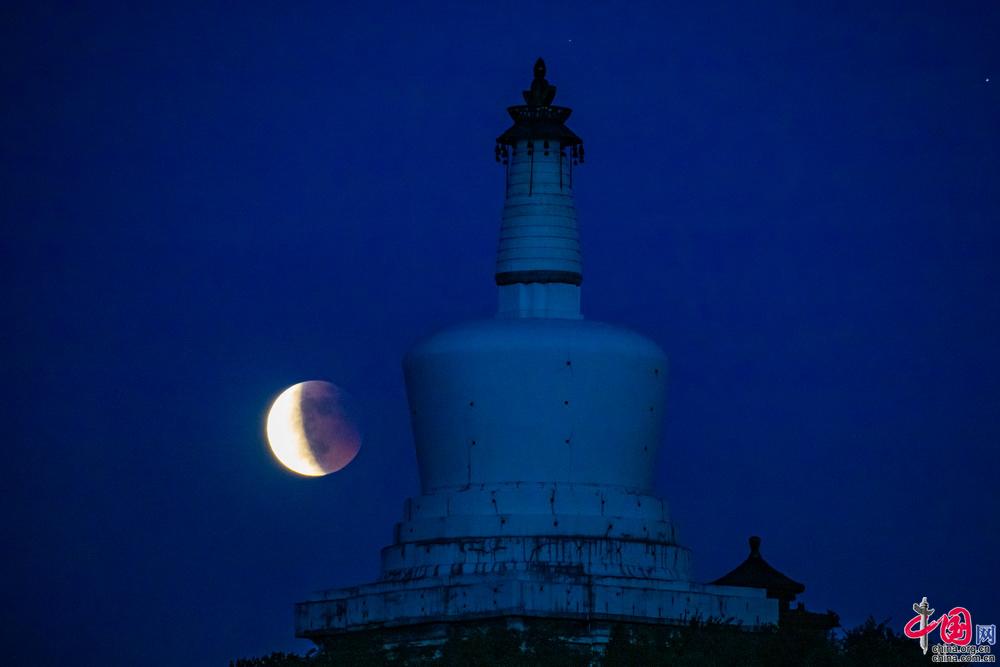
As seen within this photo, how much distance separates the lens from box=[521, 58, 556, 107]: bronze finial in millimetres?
60094

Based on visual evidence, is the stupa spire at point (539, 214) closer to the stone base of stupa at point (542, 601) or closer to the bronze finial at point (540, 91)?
the bronze finial at point (540, 91)

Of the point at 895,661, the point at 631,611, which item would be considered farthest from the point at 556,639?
the point at 895,661

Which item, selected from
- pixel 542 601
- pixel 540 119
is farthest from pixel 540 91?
pixel 542 601

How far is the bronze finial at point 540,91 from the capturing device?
60094 mm

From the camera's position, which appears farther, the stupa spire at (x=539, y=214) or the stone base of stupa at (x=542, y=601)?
the stupa spire at (x=539, y=214)

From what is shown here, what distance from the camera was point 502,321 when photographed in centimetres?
5925

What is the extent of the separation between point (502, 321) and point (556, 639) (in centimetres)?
651

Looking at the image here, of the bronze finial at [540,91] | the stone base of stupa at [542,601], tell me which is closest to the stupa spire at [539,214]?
the bronze finial at [540,91]

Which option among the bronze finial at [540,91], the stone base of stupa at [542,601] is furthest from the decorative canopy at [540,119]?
the stone base of stupa at [542,601]

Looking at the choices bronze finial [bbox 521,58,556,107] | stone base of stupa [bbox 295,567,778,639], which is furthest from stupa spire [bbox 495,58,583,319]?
stone base of stupa [bbox 295,567,778,639]

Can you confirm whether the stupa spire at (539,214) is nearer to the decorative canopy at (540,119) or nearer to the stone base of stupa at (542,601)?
the decorative canopy at (540,119)

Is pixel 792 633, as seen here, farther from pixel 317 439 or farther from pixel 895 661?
pixel 317 439

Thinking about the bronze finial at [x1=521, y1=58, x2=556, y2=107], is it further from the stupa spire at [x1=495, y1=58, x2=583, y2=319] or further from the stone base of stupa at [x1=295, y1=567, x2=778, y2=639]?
the stone base of stupa at [x1=295, y1=567, x2=778, y2=639]

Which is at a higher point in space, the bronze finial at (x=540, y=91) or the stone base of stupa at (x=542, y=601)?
the bronze finial at (x=540, y=91)
